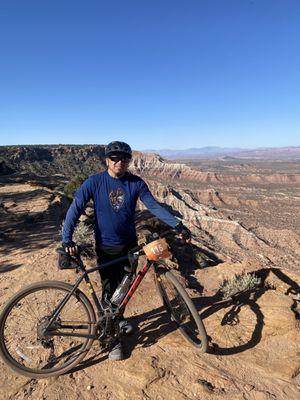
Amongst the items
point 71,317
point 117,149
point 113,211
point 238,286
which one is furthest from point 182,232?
point 238,286

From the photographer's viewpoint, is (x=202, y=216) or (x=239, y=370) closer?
(x=239, y=370)

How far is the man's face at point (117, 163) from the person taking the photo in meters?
3.93

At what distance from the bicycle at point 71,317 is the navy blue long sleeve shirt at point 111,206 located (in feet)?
0.74

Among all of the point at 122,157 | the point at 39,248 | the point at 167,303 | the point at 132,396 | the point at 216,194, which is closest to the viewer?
the point at 132,396

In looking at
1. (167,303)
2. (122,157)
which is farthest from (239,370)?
(122,157)

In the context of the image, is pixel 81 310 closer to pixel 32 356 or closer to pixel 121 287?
pixel 121 287

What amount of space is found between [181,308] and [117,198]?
1441 millimetres

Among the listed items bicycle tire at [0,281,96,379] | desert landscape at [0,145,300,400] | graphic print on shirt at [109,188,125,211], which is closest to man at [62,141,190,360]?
graphic print on shirt at [109,188,125,211]

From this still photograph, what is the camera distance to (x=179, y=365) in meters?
4.02

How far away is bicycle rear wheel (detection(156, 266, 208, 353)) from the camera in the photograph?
3957mm

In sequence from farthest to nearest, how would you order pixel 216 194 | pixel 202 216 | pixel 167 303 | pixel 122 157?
pixel 216 194 → pixel 202 216 → pixel 167 303 → pixel 122 157

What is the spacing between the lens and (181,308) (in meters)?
4.22

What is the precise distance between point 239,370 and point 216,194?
344 ft

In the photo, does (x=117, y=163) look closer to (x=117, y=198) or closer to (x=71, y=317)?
(x=117, y=198)
